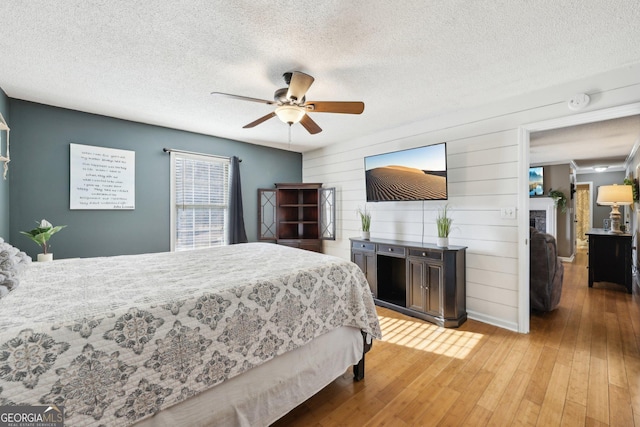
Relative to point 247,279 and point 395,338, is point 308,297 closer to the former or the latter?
point 247,279

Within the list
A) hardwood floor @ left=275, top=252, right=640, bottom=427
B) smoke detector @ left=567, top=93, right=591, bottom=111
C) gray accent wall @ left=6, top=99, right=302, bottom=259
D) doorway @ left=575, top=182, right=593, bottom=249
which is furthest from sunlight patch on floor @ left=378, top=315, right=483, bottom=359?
doorway @ left=575, top=182, right=593, bottom=249

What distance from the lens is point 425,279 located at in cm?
315

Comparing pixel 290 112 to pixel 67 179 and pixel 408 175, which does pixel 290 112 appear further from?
pixel 67 179

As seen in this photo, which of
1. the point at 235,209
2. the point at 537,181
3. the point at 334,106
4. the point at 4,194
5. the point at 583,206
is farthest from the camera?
the point at 583,206

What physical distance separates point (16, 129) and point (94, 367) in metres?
3.20

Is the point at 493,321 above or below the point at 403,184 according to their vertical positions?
below

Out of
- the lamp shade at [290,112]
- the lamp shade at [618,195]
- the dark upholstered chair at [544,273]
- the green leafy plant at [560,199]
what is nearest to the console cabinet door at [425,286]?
the dark upholstered chair at [544,273]

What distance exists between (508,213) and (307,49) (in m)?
2.56

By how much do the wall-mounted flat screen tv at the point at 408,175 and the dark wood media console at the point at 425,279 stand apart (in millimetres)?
633

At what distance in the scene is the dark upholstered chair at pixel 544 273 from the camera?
3.20 metres

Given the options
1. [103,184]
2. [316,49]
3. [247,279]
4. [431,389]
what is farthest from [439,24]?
[103,184]

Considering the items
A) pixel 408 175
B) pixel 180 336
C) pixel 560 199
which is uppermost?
pixel 408 175

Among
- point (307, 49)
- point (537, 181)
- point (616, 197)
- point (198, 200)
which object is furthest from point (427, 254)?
point (537, 181)

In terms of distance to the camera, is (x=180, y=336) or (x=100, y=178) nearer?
(x=180, y=336)
